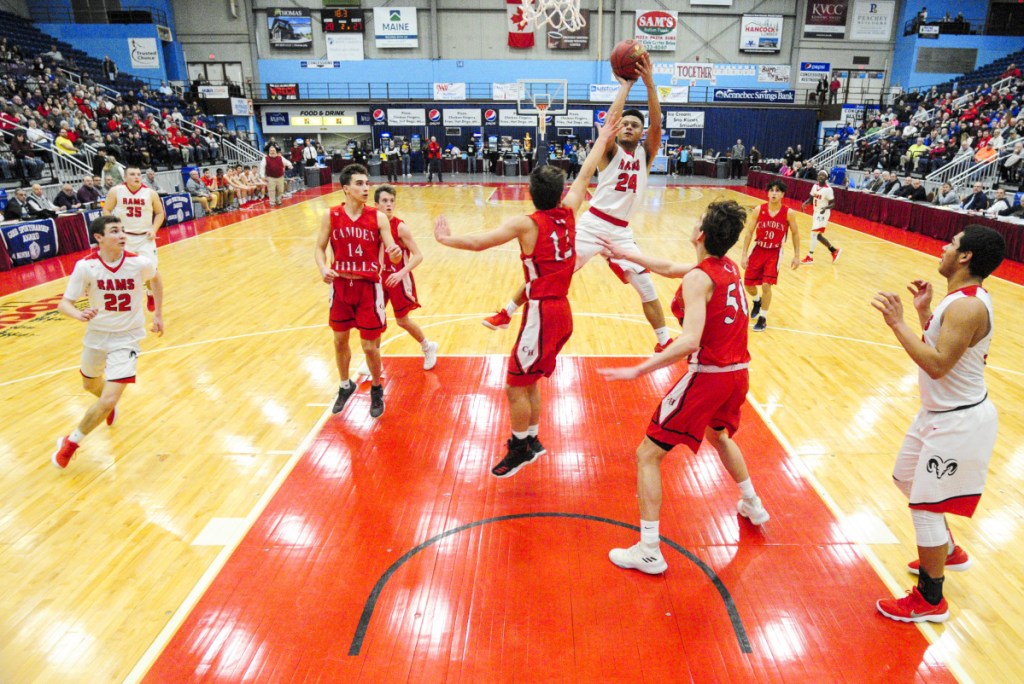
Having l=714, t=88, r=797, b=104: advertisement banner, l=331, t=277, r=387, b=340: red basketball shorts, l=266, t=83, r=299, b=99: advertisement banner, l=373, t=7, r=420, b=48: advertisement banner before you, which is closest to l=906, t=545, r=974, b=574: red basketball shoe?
l=331, t=277, r=387, b=340: red basketball shorts

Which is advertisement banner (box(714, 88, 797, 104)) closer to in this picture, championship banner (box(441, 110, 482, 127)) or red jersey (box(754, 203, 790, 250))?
championship banner (box(441, 110, 482, 127))

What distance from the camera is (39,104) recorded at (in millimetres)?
19844

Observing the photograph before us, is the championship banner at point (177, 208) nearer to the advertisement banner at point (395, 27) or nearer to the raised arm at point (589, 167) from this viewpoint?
the raised arm at point (589, 167)

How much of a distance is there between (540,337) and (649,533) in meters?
1.45

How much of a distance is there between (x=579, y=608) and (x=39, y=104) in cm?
2365

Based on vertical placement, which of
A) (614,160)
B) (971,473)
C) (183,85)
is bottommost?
(971,473)

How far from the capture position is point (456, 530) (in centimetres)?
425

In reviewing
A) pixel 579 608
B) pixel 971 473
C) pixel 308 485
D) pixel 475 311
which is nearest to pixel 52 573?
pixel 308 485

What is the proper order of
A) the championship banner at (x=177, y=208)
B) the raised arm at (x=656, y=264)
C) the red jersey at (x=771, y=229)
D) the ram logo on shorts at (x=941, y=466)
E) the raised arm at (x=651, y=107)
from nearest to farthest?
the ram logo on shorts at (x=941, y=466)
the raised arm at (x=656, y=264)
the raised arm at (x=651, y=107)
the red jersey at (x=771, y=229)
the championship banner at (x=177, y=208)

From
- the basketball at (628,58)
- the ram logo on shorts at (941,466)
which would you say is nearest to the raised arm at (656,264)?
the ram logo on shorts at (941,466)

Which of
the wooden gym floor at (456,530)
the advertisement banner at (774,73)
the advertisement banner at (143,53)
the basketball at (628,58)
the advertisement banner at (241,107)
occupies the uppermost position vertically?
the advertisement banner at (143,53)

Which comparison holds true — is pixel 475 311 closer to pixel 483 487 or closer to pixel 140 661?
pixel 483 487

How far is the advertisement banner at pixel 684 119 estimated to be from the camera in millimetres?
33250

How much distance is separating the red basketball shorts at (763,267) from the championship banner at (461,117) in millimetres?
27636
